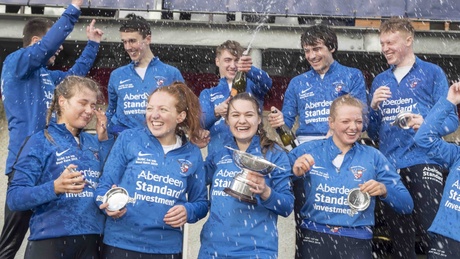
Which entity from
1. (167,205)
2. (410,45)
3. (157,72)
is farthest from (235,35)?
(167,205)

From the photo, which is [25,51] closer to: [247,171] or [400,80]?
[247,171]

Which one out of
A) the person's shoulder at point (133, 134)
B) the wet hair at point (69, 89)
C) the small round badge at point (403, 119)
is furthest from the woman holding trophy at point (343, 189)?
the wet hair at point (69, 89)

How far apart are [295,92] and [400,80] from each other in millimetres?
836

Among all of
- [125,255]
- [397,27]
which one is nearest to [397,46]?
[397,27]

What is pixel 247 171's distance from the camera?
4.11 metres

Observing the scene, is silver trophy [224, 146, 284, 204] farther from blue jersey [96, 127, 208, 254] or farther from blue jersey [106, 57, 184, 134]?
blue jersey [106, 57, 184, 134]

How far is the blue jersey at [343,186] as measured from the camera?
15.3ft

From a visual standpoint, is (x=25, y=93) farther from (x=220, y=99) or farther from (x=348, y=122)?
(x=348, y=122)

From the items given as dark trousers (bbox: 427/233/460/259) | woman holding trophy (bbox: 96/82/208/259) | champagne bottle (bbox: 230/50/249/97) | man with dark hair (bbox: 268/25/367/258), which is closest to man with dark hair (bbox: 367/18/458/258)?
man with dark hair (bbox: 268/25/367/258)

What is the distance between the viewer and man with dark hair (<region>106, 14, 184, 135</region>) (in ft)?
18.4

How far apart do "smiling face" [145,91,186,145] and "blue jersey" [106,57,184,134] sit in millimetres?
1013

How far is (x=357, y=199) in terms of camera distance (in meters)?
4.58

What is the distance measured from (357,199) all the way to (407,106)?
1.18 metres

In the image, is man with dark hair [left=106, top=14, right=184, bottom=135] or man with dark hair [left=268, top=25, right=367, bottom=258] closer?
man with dark hair [left=268, top=25, right=367, bottom=258]
